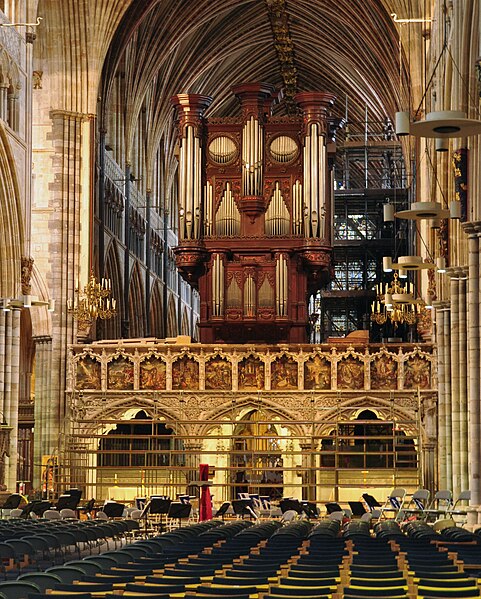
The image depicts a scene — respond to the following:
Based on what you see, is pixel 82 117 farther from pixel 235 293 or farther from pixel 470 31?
pixel 470 31

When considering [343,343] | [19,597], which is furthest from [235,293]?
[19,597]

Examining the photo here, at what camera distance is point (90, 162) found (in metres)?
44.0

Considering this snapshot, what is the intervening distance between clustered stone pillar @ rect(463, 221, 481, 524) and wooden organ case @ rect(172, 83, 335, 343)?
1489cm

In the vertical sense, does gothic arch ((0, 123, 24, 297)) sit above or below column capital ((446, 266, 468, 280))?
above

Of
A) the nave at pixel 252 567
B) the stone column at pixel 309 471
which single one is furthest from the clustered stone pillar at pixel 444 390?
the nave at pixel 252 567

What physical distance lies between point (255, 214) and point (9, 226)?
31.1 ft

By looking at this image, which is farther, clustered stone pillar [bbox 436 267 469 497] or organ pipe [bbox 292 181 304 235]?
organ pipe [bbox 292 181 304 235]

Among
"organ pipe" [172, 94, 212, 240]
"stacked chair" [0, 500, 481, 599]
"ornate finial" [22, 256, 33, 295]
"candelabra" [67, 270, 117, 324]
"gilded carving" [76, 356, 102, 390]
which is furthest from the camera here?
"organ pipe" [172, 94, 212, 240]

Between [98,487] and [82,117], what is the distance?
1266 cm

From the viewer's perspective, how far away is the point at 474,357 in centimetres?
2711

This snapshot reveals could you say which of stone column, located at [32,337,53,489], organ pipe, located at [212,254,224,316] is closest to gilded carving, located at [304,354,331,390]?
organ pipe, located at [212,254,224,316]

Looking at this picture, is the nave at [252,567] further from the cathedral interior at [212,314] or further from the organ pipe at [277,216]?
the organ pipe at [277,216]

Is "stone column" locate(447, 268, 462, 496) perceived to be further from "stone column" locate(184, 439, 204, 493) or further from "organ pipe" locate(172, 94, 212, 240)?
"organ pipe" locate(172, 94, 212, 240)

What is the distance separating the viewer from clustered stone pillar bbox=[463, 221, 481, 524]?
26.1 m
